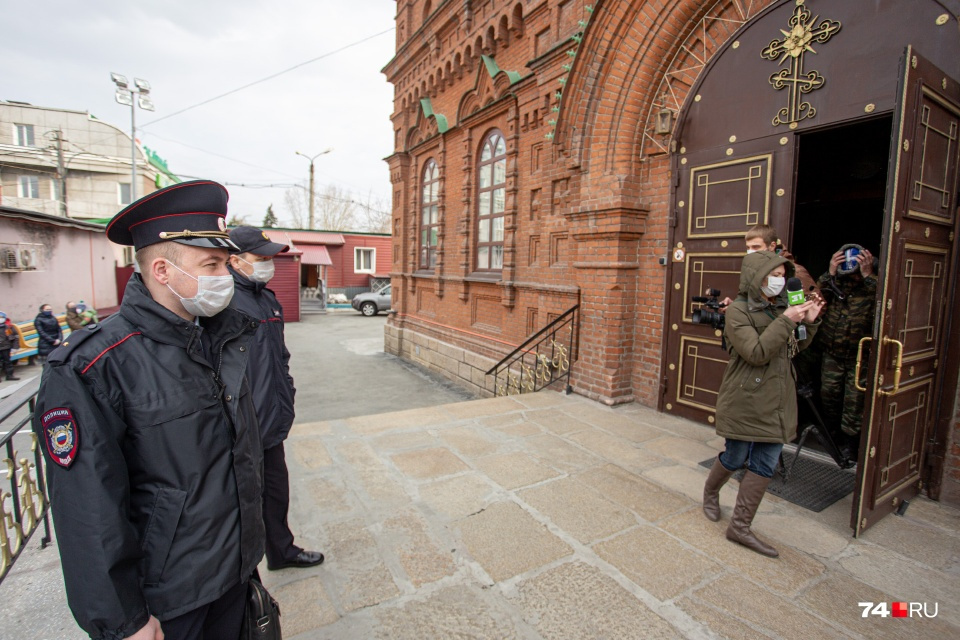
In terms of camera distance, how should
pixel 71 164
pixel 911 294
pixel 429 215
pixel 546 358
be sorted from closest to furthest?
pixel 911 294 < pixel 546 358 < pixel 429 215 < pixel 71 164

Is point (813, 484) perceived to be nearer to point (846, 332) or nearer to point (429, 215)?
point (846, 332)

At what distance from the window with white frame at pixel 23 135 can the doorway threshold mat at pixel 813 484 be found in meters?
46.7

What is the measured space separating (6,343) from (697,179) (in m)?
13.1

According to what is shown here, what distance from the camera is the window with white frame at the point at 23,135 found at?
33.3 m

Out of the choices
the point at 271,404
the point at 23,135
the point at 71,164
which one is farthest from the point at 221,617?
the point at 23,135

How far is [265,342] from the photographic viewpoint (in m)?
2.56

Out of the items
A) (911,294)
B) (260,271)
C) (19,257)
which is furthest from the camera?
(19,257)

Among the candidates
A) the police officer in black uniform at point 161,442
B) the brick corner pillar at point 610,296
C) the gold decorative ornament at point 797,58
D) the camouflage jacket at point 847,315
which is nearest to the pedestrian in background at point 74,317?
the brick corner pillar at point 610,296

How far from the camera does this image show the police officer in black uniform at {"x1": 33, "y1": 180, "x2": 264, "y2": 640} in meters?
1.24

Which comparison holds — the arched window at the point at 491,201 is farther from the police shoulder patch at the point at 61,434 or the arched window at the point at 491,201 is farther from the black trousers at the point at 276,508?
the police shoulder patch at the point at 61,434

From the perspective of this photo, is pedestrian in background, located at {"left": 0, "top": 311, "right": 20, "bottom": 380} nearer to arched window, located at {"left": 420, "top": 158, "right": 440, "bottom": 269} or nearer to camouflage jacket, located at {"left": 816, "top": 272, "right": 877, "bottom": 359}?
arched window, located at {"left": 420, "top": 158, "right": 440, "bottom": 269}

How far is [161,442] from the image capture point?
1.38m

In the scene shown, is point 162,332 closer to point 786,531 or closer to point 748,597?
point 748,597

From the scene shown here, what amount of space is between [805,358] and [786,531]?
1788 millimetres
